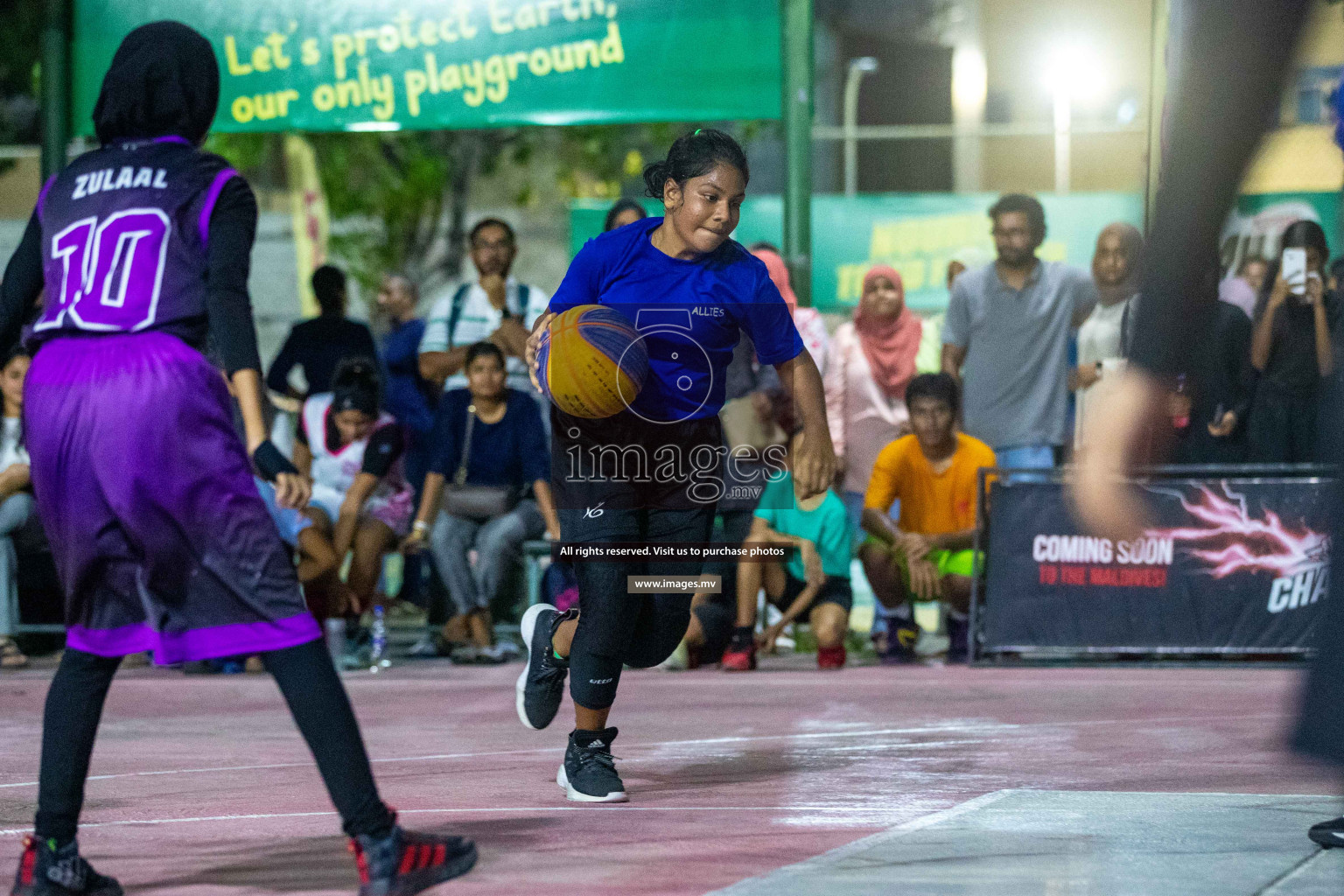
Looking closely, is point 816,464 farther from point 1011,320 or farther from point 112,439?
point 1011,320

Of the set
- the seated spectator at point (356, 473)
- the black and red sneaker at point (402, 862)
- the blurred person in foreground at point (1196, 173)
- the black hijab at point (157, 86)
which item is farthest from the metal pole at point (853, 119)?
the blurred person in foreground at point (1196, 173)

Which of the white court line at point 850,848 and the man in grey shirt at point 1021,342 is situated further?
the man in grey shirt at point 1021,342

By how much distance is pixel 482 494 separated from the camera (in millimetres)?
10602

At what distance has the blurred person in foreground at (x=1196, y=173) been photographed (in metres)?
1.93

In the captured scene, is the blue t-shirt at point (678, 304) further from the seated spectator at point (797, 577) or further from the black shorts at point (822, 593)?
the black shorts at point (822, 593)

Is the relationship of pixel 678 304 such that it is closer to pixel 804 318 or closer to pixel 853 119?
pixel 804 318

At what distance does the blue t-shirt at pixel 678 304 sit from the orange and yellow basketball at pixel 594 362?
0.04m

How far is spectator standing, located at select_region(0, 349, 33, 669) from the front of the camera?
34.4 feet

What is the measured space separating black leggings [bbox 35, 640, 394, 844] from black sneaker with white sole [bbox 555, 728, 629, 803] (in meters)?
1.53

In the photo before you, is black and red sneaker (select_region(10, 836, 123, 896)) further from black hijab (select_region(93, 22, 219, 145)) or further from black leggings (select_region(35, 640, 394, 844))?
black hijab (select_region(93, 22, 219, 145))

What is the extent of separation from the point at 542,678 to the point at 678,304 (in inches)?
56.1

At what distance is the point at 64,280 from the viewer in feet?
13.5

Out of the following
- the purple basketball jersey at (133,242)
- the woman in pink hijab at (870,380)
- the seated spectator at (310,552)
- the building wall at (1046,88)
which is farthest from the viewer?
the building wall at (1046,88)

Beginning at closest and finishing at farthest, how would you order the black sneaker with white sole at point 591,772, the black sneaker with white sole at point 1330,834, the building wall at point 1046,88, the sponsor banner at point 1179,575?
the black sneaker with white sole at point 1330,834 < the black sneaker with white sole at point 591,772 < the sponsor banner at point 1179,575 < the building wall at point 1046,88
